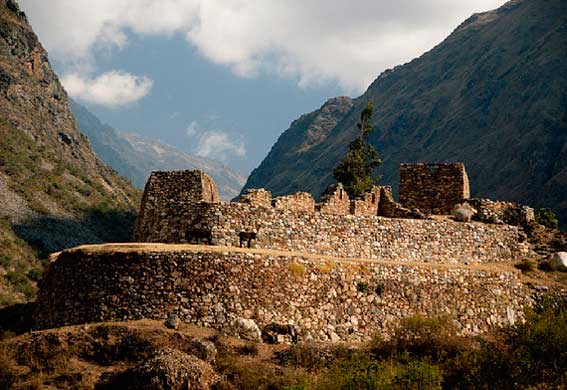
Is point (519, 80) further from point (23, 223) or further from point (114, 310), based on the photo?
point (114, 310)

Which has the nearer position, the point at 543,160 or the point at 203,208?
the point at 203,208

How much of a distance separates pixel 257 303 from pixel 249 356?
80.9 inches

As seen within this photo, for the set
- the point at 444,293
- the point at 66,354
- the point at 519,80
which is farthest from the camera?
the point at 519,80

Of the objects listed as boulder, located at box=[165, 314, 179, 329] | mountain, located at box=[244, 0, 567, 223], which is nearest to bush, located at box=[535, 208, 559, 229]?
boulder, located at box=[165, 314, 179, 329]

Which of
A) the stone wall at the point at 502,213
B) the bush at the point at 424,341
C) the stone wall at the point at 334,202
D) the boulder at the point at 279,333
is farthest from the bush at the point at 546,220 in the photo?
the boulder at the point at 279,333

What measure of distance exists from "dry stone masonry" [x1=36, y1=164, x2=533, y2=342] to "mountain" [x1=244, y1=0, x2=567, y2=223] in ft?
209

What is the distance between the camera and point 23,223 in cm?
7212

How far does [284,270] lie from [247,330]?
2.40 meters

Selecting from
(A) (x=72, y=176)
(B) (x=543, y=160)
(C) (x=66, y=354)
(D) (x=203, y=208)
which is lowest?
(C) (x=66, y=354)

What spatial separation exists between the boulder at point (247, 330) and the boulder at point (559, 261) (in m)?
14.1

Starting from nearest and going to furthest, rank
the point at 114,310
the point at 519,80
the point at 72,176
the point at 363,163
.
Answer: the point at 114,310, the point at 363,163, the point at 72,176, the point at 519,80

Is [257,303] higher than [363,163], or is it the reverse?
[363,163]

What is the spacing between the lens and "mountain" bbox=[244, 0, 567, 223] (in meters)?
109

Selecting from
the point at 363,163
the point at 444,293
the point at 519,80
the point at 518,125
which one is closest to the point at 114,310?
the point at 444,293
